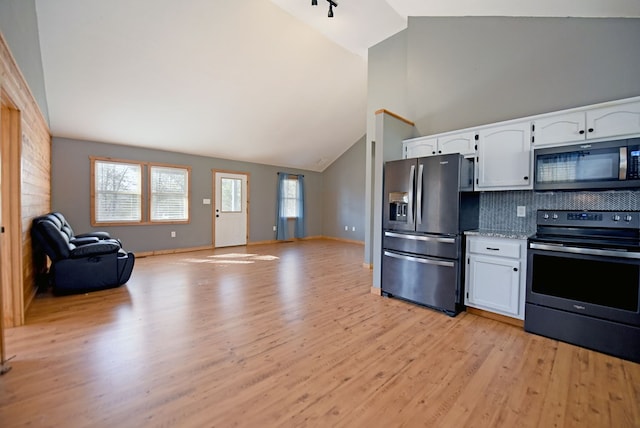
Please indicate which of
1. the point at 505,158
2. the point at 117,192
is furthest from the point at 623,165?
the point at 117,192

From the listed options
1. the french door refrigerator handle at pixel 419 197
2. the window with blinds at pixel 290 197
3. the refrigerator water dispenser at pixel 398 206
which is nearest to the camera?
the french door refrigerator handle at pixel 419 197

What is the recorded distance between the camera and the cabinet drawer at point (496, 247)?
104 inches

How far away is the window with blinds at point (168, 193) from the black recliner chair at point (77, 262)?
2.49 m

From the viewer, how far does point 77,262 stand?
3385 mm

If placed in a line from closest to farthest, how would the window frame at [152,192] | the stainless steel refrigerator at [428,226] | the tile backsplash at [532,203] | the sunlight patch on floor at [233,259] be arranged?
the tile backsplash at [532,203], the stainless steel refrigerator at [428,226], the sunlight patch on floor at [233,259], the window frame at [152,192]

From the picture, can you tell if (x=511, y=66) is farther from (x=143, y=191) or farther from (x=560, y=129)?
(x=143, y=191)

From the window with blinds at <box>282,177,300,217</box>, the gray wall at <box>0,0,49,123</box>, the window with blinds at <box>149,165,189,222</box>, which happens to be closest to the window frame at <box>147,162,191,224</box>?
the window with blinds at <box>149,165,189,222</box>

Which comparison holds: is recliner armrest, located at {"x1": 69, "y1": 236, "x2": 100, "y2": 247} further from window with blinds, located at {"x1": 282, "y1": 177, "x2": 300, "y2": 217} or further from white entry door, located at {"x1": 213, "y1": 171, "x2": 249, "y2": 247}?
window with blinds, located at {"x1": 282, "y1": 177, "x2": 300, "y2": 217}

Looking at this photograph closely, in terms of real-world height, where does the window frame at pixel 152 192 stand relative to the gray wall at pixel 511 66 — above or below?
below

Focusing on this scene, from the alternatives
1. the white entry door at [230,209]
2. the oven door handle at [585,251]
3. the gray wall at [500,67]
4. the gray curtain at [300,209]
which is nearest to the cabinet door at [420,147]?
the gray wall at [500,67]

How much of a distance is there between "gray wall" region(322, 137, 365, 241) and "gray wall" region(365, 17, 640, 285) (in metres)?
3.67

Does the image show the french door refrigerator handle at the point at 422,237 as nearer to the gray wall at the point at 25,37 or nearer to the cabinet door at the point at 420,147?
the cabinet door at the point at 420,147

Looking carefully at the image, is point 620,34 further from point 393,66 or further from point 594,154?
point 393,66

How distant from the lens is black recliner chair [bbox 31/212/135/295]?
3.28 meters
